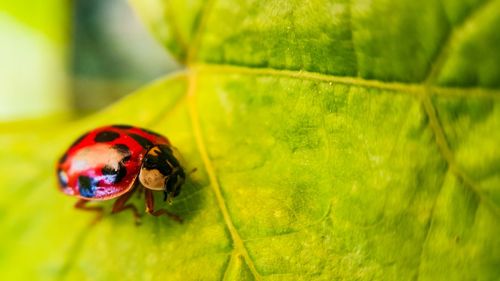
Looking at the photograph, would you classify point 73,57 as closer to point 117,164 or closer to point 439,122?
point 117,164

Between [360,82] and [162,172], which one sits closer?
[360,82]

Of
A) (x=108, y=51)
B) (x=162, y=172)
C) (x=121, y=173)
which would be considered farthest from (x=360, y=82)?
(x=108, y=51)

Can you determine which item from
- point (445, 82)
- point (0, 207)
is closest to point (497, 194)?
point (445, 82)

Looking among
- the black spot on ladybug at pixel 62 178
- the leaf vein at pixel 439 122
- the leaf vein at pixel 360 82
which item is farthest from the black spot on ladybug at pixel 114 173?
the leaf vein at pixel 439 122

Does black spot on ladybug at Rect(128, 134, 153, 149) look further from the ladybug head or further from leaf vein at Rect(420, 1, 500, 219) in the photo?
leaf vein at Rect(420, 1, 500, 219)

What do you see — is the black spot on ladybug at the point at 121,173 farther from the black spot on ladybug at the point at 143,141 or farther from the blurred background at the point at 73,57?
the blurred background at the point at 73,57

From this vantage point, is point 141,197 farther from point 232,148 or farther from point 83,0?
point 83,0
